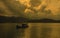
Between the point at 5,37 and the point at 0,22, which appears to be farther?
the point at 0,22

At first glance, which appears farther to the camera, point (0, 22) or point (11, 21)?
point (11, 21)

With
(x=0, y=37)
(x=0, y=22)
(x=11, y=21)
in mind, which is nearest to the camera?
(x=0, y=37)

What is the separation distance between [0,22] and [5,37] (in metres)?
97.4

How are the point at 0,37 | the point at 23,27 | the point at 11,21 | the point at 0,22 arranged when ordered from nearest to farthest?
the point at 0,37, the point at 23,27, the point at 0,22, the point at 11,21

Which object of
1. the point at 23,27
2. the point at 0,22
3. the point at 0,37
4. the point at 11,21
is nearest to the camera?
the point at 0,37

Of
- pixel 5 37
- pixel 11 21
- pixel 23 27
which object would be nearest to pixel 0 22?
pixel 11 21

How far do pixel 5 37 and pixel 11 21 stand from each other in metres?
113

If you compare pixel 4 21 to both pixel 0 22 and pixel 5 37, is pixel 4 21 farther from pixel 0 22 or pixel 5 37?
pixel 5 37

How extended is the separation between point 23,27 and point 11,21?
266 feet

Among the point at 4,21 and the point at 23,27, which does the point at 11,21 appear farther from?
the point at 23,27

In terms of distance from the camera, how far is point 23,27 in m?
79.6

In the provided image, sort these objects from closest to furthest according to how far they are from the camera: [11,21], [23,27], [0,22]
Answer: [23,27], [0,22], [11,21]

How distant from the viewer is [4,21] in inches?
5906

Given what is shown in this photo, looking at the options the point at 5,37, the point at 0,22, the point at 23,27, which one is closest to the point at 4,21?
the point at 0,22
